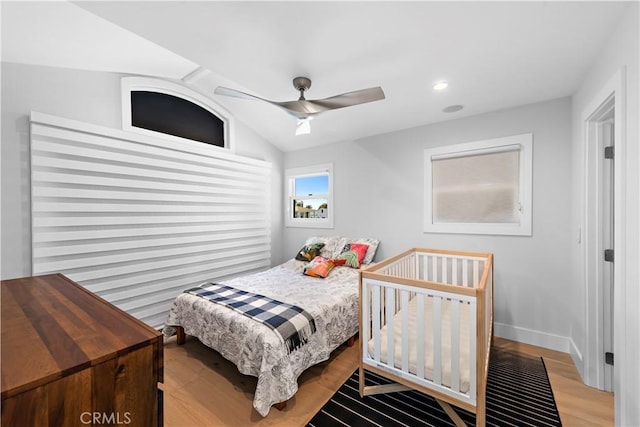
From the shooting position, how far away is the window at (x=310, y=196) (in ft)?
13.0

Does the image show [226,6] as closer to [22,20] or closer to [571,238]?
[22,20]

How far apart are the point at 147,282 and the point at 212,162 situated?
1.56 meters

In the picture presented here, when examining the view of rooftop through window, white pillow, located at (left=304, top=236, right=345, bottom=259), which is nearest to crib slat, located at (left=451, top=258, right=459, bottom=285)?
white pillow, located at (left=304, top=236, right=345, bottom=259)

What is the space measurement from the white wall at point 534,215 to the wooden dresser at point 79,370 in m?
2.96

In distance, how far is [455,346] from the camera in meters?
1.45

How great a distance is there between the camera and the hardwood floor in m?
1.67

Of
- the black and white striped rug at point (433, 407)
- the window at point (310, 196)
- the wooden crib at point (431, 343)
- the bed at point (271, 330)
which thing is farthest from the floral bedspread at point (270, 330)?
the window at point (310, 196)

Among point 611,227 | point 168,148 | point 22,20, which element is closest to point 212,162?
→ point 168,148

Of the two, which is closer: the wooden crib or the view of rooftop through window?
the wooden crib

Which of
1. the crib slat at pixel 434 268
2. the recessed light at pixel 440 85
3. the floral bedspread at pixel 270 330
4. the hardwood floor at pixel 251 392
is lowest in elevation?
the hardwood floor at pixel 251 392

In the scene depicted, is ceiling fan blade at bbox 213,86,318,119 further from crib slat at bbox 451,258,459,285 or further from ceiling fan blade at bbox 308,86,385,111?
crib slat at bbox 451,258,459,285

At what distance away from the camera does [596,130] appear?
1945 mm

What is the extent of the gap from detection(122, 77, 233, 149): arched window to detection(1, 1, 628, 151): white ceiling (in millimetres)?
205

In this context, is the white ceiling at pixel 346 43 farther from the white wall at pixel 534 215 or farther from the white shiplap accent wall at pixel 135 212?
the white shiplap accent wall at pixel 135 212
